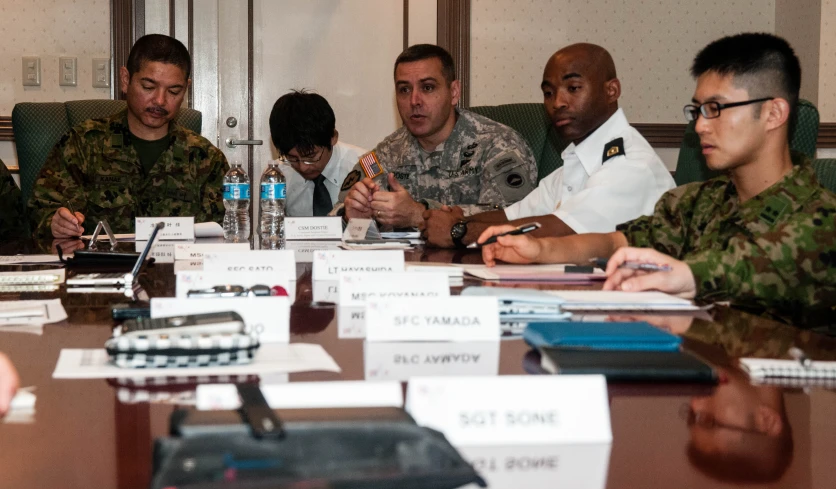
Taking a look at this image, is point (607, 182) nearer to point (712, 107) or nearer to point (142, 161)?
point (712, 107)

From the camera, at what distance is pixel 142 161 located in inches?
144

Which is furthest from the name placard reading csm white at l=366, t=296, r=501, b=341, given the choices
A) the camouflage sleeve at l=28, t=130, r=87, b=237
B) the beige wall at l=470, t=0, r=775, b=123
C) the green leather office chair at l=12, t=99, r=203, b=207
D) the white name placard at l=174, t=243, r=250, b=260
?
the beige wall at l=470, t=0, r=775, b=123

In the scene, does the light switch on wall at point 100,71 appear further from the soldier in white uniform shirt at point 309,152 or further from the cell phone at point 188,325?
the cell phone at point 188,325

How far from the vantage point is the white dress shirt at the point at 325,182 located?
14.1 feet

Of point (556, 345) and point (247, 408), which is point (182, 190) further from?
point (247, 408)

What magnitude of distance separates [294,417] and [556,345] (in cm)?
46

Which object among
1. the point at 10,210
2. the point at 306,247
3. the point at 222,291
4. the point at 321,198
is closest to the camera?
the point at 222,291

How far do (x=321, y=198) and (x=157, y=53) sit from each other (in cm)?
102

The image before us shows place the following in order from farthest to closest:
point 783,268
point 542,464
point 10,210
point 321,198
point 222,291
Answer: point 321,198, point 10,210, point 783,268, point 222,291, point 542,464

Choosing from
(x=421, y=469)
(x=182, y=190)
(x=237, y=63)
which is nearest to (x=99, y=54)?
(x=237, y=63)

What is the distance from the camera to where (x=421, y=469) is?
51 centimetres

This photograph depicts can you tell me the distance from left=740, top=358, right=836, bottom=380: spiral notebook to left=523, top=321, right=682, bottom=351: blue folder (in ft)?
0.27

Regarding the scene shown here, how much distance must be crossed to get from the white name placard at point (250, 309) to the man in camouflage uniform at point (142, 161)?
8.15 feet

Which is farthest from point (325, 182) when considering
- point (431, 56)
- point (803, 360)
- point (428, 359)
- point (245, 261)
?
point (803, 360)
